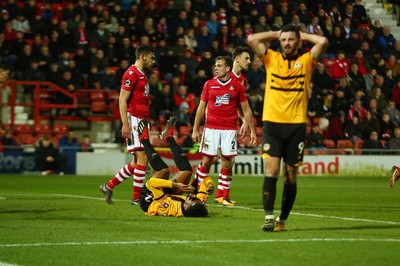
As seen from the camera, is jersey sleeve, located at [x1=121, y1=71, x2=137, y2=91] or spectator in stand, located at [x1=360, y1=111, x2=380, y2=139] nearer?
jersey sleeve, located at [x1=121, y1=71, x2=137, y2=91]

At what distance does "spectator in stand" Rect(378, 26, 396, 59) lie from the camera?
3153 cm

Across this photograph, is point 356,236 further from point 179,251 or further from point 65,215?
point 65,215

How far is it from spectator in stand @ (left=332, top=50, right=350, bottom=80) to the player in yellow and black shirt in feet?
70.4

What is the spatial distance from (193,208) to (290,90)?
2.69 meters

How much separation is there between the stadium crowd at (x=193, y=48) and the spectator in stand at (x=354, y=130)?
0.03 metres

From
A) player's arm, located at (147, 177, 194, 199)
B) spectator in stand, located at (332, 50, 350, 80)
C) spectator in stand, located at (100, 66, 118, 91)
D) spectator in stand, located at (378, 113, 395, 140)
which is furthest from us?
spectator in stand, located at (332, 50, 350, 80)

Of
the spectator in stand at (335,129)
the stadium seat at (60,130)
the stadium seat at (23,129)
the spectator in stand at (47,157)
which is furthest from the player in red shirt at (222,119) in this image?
the spectator in stand at (335,129)

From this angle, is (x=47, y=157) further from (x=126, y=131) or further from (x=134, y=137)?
(x=126, y=131)

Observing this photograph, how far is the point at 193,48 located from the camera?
30.0 m

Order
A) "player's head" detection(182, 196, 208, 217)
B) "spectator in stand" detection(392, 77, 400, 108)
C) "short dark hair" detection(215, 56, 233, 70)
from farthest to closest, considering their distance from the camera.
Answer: "spectator in stand" detection(392, 77, 400, 108) → "short dark hair" detection(215, 56, 233, 70) → "player's head" detection(182, 196, 208, 217)

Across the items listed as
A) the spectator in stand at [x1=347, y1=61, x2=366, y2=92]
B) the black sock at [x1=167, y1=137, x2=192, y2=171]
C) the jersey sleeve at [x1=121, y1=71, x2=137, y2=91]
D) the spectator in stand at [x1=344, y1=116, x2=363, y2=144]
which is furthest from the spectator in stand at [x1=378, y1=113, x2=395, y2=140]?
the black sock at [x1=167, y1=137, x2=192, y2=171]

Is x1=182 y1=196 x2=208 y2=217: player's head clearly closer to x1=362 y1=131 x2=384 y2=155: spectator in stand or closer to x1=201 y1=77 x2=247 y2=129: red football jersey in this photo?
x1=201 y1=77 x2=247 y2=129: red football jersey

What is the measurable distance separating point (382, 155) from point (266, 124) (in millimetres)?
19319

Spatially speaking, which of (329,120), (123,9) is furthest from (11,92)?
(329,120)
